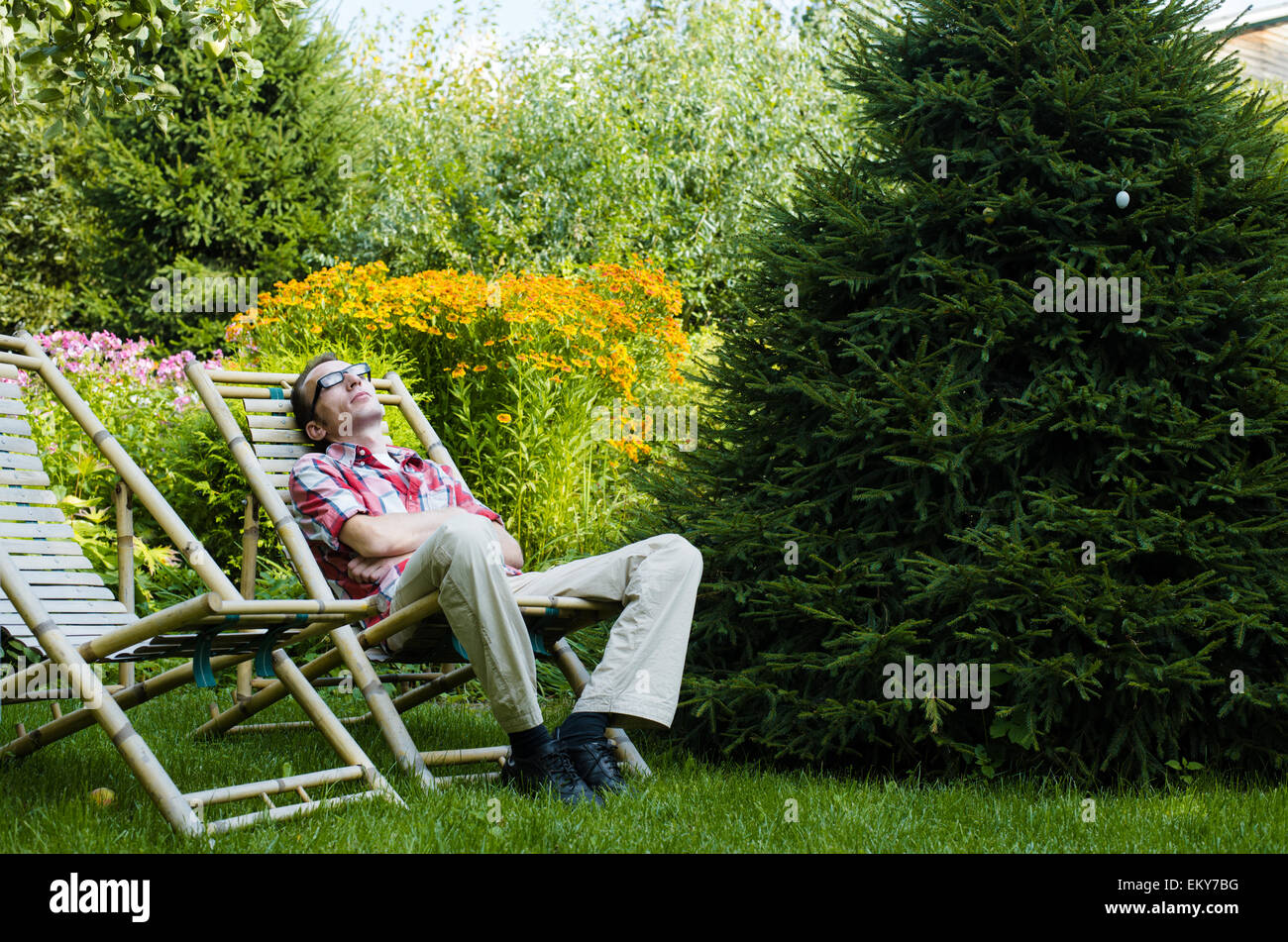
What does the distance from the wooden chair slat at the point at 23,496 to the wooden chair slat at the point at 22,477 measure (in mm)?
21

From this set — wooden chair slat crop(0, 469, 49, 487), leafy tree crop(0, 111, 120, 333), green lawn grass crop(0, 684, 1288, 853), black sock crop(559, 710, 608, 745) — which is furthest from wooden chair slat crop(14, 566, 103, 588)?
leafy tree crop(0, 111, 120, 333)

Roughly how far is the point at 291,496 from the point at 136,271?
9343 mm

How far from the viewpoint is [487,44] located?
1877cm

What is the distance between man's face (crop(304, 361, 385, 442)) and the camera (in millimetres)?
3975

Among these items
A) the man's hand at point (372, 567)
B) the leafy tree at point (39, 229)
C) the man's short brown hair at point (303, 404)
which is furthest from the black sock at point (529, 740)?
the leafy tree at point (39, 229)

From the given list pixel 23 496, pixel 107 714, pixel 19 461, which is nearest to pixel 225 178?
pixel 19 461

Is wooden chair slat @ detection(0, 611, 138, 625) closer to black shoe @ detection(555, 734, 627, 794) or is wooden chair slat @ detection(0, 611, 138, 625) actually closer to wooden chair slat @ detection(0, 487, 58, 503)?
wooden chair slat @ detection(0, 487, 58, 503)

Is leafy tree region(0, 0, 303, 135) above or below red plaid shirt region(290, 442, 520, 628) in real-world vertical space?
above

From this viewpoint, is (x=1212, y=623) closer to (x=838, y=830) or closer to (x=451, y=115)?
(x=838, y=830)

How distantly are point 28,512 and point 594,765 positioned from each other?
1887 millimetres

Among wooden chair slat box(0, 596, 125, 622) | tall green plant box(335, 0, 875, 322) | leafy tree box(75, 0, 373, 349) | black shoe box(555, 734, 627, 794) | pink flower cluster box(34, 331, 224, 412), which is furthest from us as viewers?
leafy tree box(75, 0, 373, 349)

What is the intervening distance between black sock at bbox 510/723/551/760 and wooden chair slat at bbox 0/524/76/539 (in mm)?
1576

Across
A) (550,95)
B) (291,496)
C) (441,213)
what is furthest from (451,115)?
(291,496)

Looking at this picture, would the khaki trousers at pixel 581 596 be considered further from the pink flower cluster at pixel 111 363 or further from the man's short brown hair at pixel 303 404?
the pink flower cluster at pixel 111 363
